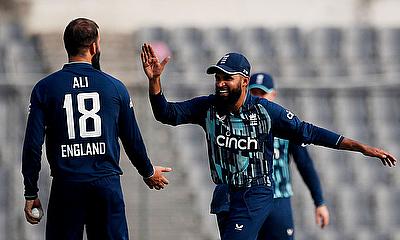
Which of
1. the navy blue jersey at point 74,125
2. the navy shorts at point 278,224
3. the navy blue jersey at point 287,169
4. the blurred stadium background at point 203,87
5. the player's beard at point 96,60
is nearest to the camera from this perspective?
the navy blue jersey at point 74,125

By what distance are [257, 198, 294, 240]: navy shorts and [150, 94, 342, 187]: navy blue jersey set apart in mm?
708

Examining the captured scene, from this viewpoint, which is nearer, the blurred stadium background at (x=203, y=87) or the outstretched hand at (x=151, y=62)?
the outstretched hand at (x=151, y=62)

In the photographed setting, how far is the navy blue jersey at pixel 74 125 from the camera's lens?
20.7 ft

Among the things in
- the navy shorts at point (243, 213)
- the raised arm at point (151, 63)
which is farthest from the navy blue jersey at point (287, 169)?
the raised arm at point (151, 63)

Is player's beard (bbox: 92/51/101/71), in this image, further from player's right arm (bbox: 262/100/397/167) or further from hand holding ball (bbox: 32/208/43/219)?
player's right arm (bbox: 262/100/397/167)

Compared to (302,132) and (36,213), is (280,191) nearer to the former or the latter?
(302,132)

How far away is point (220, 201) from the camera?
23.2 feet

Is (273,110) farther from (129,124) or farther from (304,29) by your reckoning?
Result: (304,29)

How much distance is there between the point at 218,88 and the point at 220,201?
788mm

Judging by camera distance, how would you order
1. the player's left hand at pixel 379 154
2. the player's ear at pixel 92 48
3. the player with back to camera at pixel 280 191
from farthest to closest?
the player with back to camera at pixel 280 191 → the player's left hand at pixel 379 154 → the player's ear at pixel 92 48

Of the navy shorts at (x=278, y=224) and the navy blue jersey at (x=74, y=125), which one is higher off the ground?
the navy blue jersey at (x=74, y=125)

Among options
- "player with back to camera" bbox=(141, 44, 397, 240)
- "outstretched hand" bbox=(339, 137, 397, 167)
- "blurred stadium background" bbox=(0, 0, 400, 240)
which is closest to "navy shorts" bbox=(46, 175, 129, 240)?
"player with back to camera" bbox=(141, 44, 397, 240)

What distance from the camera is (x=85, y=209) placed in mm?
6375

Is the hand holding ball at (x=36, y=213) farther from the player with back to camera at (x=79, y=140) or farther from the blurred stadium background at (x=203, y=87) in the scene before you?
the blurred stadium background at (x=203, y=87)
